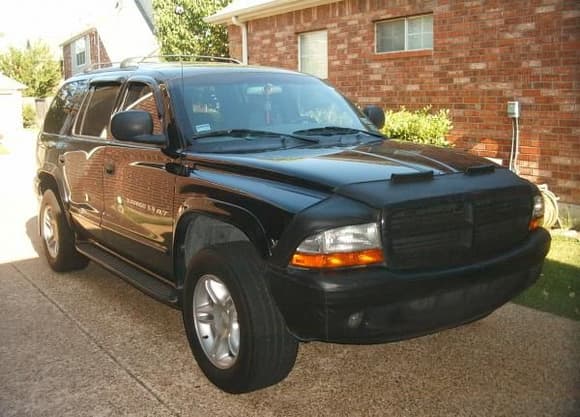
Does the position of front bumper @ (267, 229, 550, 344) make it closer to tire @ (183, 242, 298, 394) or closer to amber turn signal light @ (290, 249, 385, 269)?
amber turn signal light @ (290, 249, 385, 269)

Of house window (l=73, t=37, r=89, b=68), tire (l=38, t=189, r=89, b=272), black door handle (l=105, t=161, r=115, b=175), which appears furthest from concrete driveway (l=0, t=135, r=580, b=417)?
house window (l=73, t=37, r=89, b=68)

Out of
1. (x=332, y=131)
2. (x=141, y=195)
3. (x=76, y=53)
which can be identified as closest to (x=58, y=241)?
(x=141, y=195)

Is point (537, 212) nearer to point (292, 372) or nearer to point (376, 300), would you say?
point (376, 300)

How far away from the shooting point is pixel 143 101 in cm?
471

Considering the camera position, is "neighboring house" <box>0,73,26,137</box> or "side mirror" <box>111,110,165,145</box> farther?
"neighboring house" <box>0,73,26,137</box>

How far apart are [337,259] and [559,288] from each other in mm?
3295

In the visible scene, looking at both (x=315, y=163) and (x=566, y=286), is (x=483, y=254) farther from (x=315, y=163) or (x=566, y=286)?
(x=566, y=286)

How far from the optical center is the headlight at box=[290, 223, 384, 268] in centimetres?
303

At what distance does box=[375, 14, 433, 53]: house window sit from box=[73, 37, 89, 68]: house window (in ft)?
108

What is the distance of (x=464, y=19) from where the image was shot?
31.6 feet

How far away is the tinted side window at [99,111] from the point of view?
5.20 metres

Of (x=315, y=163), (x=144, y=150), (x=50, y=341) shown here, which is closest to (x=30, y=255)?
(x=50, y=341)

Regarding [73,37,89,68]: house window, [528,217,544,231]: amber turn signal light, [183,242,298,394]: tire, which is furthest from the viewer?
[73,37,89,68]: house window

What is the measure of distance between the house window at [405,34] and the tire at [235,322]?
7782 millimetres
